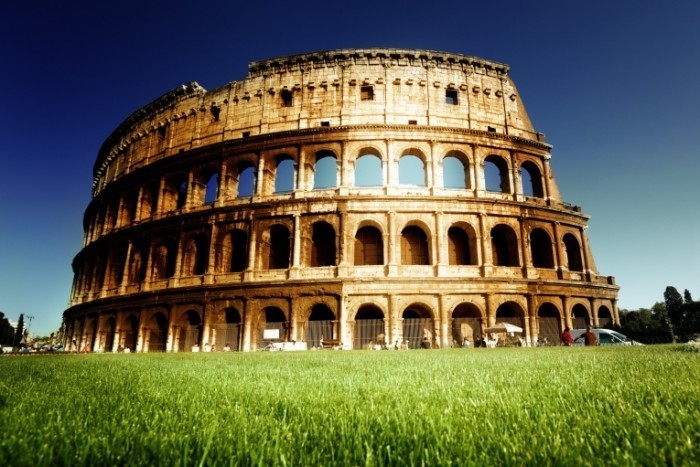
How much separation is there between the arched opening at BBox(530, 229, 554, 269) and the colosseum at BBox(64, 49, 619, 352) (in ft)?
0.36

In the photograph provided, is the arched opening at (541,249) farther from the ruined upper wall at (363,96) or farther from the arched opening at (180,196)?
the arched opening at (180,196)

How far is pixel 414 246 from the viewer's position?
2220cm

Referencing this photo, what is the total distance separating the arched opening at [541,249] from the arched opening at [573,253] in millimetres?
1901

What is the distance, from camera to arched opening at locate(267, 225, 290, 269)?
905 inches

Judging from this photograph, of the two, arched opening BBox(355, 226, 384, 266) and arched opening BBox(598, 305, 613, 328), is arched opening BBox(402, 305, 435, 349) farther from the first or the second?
arched opening BBox(598, 305, 613, 328)

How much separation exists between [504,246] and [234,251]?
55.8 ft

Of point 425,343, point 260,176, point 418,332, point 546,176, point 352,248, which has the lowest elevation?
point 425,343

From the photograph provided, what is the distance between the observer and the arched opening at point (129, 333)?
24.5 meters

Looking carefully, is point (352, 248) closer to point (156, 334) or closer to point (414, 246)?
point (414, 246)

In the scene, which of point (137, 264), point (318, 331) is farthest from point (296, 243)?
point (137, 264)

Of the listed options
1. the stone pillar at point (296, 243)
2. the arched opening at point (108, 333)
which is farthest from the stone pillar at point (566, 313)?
the arched opening at point (108, 333)

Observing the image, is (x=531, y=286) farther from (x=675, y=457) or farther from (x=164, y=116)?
(x=164, y=116)

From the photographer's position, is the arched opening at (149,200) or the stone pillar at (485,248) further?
the arched opening at (149,200)

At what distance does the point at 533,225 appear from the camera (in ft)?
74.5
